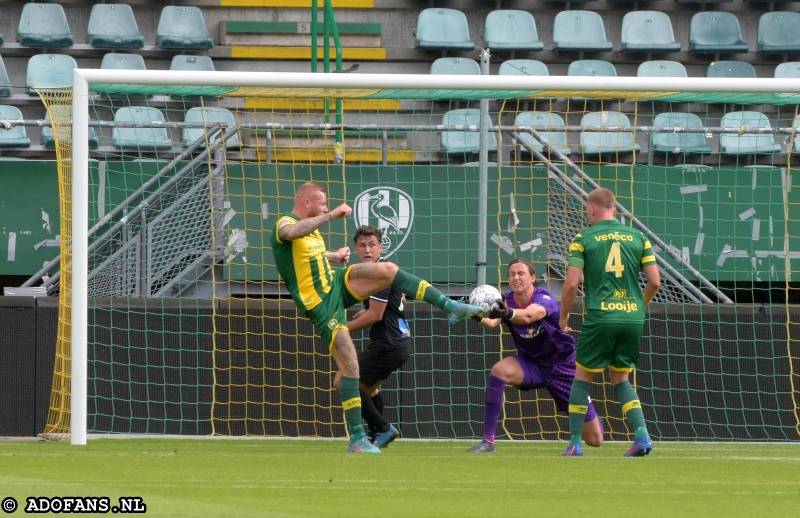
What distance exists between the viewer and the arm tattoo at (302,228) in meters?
7.20

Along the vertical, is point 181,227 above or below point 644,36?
below

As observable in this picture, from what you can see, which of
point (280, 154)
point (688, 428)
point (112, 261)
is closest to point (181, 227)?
point (112, 261)

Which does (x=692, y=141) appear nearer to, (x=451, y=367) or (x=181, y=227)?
(x=451, y=367)

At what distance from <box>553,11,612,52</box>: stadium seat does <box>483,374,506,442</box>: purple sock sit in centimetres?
722

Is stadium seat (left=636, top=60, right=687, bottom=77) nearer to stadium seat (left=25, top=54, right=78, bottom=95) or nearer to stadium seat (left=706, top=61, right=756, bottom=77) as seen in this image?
stadium seat (left=706, top=61, right=756, bottom=77)

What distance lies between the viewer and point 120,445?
826cm

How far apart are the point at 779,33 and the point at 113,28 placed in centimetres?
854

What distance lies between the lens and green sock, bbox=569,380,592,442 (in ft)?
24.9

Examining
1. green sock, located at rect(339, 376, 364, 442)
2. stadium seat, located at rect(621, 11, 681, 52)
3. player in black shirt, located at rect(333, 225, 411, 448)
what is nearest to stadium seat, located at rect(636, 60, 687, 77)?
stadium seat, located at rect(621, 11, 681, 52)

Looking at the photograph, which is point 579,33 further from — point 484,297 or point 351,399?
point 351,399

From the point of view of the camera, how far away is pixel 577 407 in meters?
7.61

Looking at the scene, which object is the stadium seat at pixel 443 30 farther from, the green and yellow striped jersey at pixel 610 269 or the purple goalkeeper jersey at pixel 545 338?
the green and yellow striped jersey at pixel 610 269

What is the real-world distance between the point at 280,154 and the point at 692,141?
4.74m

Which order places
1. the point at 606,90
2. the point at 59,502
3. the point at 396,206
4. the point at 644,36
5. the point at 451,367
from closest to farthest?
the point at 59,502, the point at 606,90, the point at 451,367, the point at 396,206, the point at 644,36
